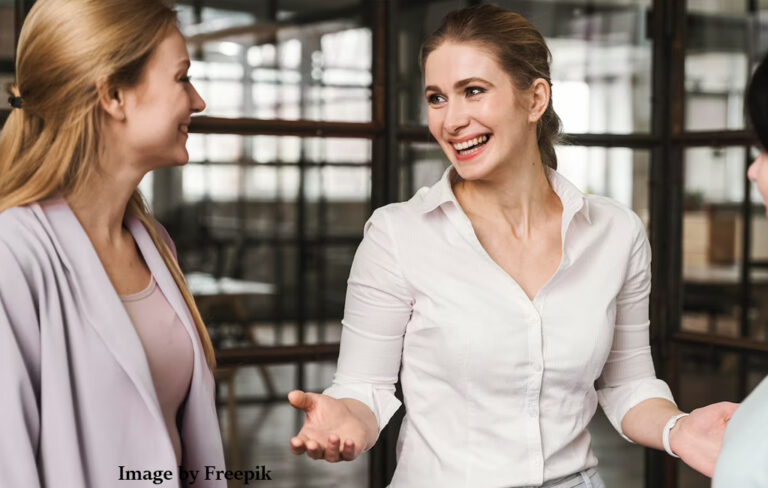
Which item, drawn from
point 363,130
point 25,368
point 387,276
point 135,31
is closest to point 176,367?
point 25,368

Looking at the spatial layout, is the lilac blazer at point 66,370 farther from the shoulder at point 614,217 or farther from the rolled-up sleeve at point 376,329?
the shoulder at point 614,217

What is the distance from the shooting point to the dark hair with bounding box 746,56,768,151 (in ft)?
4.31

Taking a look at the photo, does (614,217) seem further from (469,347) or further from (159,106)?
(159,106)

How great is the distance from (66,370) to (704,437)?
1.16 meters

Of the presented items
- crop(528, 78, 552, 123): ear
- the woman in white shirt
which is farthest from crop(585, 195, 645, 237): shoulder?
crop(528, 78, 552, 123): ear

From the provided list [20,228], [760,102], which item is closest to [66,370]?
[20,228]

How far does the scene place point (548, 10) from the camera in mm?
3123

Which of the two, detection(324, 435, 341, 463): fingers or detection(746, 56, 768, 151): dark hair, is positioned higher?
detection(746, 56, 768, 151): dark hair

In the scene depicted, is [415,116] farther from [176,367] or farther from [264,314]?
[176,367]

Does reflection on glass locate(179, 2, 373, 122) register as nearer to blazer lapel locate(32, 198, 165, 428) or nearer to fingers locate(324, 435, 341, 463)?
blazer lapel locate(32, 198, 165, 428)

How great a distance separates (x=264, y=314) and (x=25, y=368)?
4.14ft

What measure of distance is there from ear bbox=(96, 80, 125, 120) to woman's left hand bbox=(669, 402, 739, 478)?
1202 millimetres

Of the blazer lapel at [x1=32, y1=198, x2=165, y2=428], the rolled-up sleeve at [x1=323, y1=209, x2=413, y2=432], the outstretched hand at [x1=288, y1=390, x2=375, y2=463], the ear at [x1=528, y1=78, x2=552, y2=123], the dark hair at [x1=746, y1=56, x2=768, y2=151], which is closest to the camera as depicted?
the dark hair at [x1=746, y1=56, x2=768, y2=151]

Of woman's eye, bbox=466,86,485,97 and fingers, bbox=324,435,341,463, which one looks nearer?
fingers, bbox=324,435,341,463
